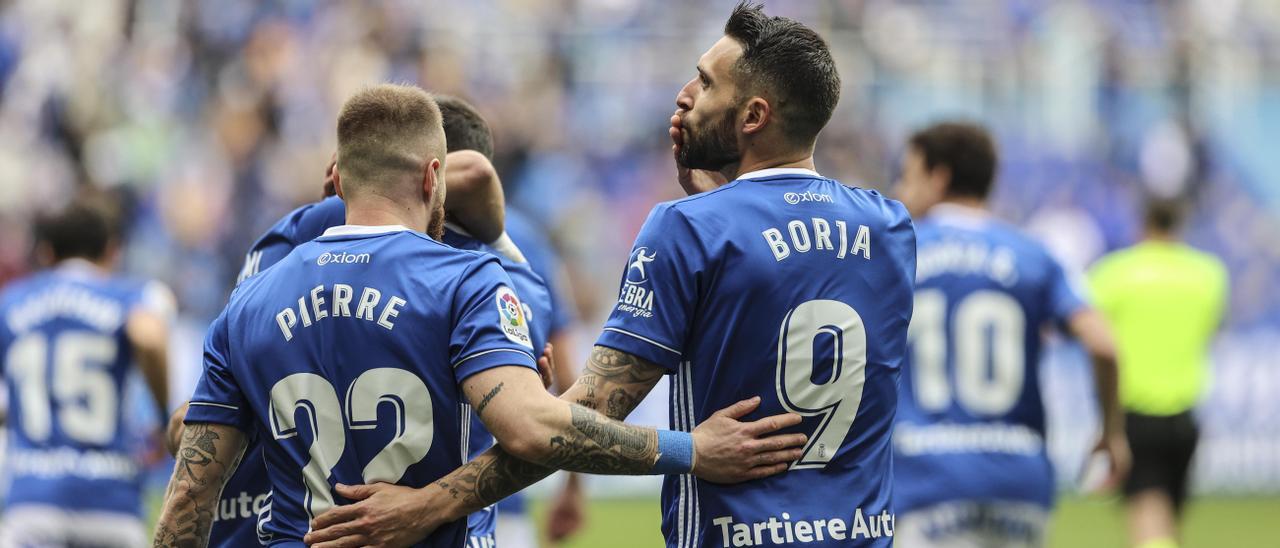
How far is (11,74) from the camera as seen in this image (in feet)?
53.3

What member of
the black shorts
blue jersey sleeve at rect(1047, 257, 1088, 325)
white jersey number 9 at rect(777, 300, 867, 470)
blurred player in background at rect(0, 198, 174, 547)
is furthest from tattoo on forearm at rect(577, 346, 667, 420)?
the black shorts

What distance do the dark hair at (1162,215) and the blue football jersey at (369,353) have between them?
7.62 m

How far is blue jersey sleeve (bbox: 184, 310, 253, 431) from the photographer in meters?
3.88

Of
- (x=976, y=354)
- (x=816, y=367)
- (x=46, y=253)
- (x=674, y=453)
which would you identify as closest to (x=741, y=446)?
(x=674, y=453)

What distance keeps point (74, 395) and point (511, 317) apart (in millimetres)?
4222

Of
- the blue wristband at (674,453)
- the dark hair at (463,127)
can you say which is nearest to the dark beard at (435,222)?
the blue wristband at (674,453)

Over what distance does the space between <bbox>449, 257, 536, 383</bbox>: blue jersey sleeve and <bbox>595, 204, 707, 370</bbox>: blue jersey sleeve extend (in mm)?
271

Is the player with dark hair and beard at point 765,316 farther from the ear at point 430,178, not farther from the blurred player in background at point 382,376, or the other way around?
the ear at point 430,178

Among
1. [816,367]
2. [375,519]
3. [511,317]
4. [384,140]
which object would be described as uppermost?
[384,140]

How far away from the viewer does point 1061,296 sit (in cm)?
653

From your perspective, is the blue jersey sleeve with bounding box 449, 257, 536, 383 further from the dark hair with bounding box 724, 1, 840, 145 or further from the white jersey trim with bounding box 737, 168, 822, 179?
the dark hair with bounding box 724, 1, 840, 145

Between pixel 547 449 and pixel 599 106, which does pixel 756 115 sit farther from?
pixel 599 106

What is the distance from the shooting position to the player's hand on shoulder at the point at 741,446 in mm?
3879

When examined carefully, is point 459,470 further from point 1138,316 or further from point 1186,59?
point 1186,59
